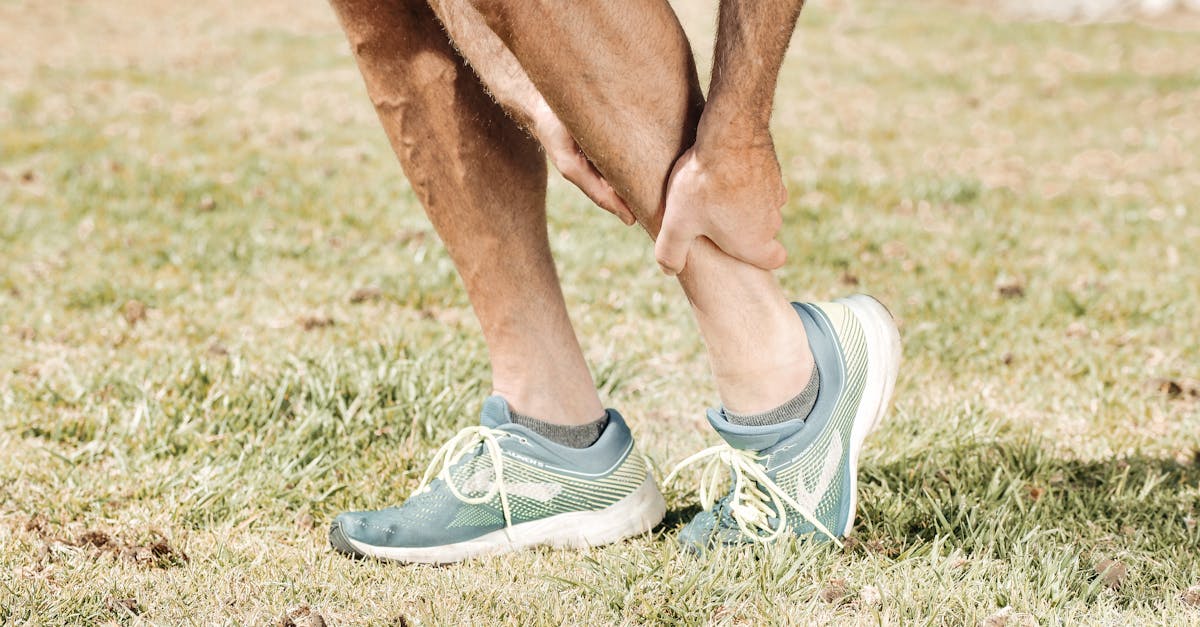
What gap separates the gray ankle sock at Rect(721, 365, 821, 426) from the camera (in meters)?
2.17

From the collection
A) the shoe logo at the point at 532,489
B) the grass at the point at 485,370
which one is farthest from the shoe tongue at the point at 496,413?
the grass at the point at 485,370

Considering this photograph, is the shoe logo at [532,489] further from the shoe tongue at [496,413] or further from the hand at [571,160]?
the hand at [571,160]

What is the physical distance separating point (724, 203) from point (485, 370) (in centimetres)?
143

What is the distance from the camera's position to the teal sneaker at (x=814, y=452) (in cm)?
217

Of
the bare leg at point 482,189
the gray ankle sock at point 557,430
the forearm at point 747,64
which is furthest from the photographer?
the gray ankle sock at point 557,430

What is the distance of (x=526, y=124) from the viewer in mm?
2135

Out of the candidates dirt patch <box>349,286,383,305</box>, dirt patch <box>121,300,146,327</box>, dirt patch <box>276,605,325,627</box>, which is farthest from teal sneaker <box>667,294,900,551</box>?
dirt patch <box>121,300,146,327</box>

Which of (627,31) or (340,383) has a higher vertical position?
(627,31)

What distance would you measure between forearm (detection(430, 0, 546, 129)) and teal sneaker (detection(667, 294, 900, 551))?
2.19ft

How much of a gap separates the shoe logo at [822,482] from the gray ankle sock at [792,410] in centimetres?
9

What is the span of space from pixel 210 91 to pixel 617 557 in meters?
7.38

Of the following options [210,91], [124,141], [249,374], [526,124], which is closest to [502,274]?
[526,124]

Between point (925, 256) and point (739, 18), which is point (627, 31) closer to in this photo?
point (739, 18)

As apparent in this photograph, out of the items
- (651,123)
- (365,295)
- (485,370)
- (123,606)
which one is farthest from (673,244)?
(365,295)
